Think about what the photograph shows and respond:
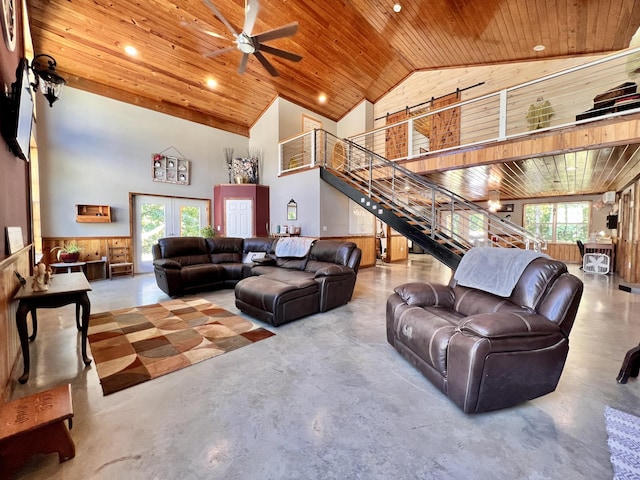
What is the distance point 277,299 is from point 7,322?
7.19 feet

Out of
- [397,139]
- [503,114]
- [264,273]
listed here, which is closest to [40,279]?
[264,273]

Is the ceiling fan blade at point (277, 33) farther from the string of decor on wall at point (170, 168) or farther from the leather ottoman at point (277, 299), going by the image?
the string of decor on wall at point (170, 168)

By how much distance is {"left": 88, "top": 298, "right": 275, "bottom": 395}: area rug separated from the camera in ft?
7.65

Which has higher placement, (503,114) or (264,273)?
(503,114)

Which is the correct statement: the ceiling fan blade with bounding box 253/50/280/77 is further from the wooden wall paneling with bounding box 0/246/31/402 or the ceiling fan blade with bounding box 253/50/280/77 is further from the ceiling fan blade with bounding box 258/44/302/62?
the wooden wall paneling with bounding box 0/246/31/402

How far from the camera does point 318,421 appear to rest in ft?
5.61

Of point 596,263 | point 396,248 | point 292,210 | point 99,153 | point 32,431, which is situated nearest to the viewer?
point 32,431

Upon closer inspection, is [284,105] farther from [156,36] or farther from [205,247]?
[205,247]

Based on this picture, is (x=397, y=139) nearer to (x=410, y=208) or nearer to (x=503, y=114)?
(x=410, y=208)

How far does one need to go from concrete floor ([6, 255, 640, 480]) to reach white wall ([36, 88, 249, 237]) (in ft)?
14.6

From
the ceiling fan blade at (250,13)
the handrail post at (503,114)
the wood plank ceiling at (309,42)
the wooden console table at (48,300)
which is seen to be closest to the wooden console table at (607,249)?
the wood plank ceiling at (309,42)

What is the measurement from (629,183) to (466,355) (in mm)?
7957

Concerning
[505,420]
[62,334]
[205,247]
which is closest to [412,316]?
[505,420]

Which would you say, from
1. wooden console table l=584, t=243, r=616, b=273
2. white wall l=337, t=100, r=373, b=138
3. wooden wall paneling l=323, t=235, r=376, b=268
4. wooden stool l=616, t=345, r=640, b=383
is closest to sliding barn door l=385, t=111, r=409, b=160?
white wall l=337, t=100, r=373, b=138
